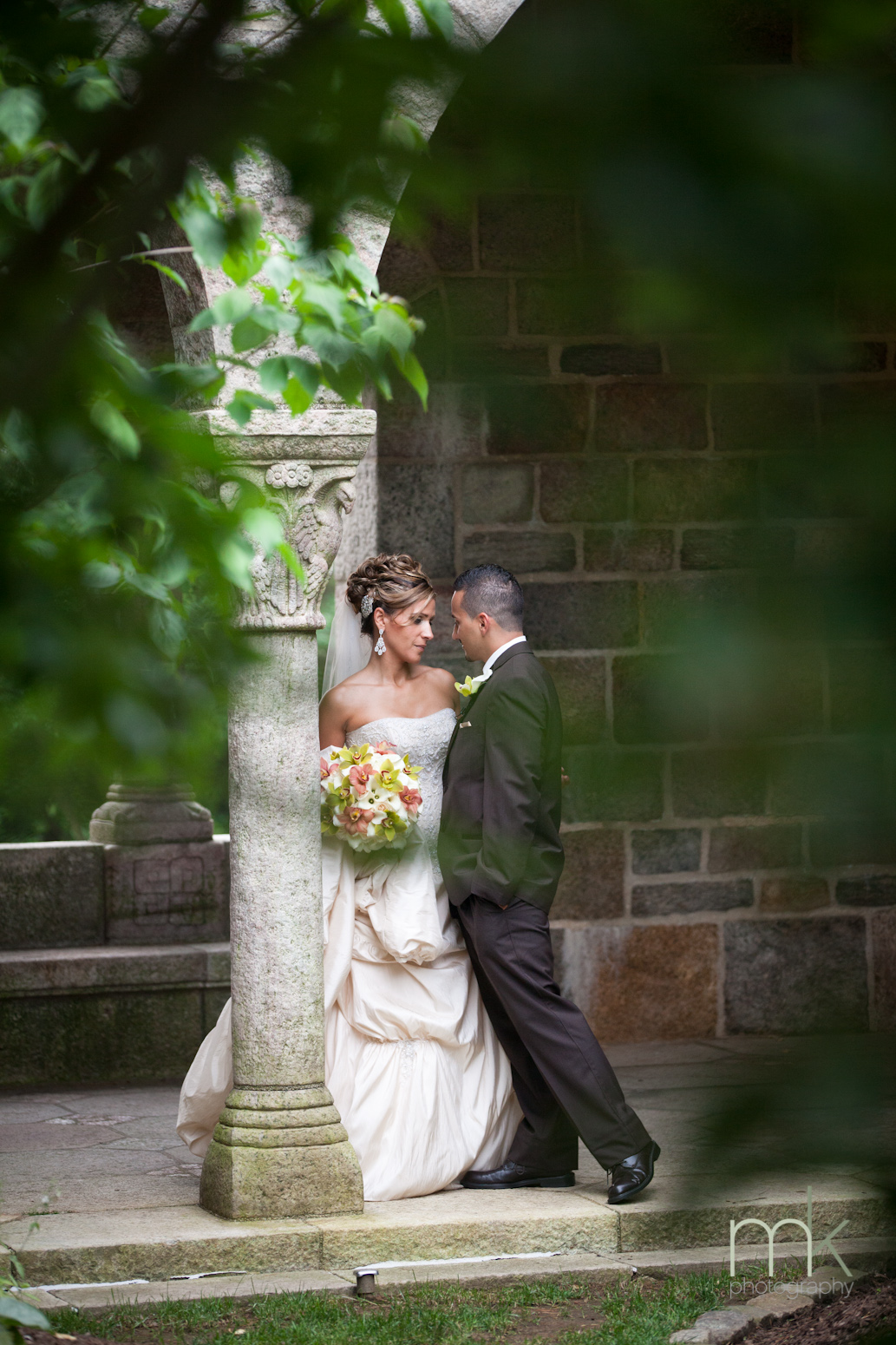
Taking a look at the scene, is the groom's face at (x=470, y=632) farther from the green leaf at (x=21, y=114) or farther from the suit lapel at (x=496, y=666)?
the green leaf at (x=21, y=114)

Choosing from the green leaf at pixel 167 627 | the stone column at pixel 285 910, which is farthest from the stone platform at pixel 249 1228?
the green leaf at pixel 167 627

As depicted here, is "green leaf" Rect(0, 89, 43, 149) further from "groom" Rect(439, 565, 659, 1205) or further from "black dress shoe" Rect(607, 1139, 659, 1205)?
"black dress shoe" Rect(607, 1139, 659, 1205)

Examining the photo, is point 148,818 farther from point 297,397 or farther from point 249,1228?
point 297,397

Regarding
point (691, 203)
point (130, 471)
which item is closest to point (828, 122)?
point (691, 203)

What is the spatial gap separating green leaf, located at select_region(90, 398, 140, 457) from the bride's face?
3.90m

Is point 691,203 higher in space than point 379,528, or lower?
lower

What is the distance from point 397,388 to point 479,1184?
2.83 meters

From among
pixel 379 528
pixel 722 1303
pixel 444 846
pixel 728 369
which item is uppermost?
pixel 379 528

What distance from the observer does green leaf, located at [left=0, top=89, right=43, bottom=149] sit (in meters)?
0.78

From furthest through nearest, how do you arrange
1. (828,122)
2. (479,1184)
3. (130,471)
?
1. (479,1184)
2. (130,471)
3. (828,122)

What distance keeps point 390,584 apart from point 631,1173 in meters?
1.79

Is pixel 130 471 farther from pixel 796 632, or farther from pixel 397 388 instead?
pixel 397 388

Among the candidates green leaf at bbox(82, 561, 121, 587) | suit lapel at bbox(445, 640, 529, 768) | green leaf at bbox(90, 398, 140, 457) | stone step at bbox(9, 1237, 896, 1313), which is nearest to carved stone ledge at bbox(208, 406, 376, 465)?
suit lapel at bbox(445, 640, 529, 768)

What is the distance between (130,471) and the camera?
90cm
